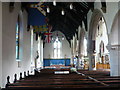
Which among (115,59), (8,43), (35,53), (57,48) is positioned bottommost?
(115,59)

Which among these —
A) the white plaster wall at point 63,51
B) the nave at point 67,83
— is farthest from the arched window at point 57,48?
the nave at point 67,83

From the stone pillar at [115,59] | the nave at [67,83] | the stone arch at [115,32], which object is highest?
the stone arch at [115,32]

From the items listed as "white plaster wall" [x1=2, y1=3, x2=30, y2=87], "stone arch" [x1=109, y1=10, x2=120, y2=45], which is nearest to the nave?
"white plaster wall" [x1=2, y1=3, x2=30, y2=87]

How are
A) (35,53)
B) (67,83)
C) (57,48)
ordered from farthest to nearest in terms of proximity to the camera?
(57,48)
(35,53)
(67,83)

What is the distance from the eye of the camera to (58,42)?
1247 inches

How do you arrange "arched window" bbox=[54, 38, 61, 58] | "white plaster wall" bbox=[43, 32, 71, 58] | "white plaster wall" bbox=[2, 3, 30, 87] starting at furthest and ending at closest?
"arched window" bbox=[54, 38, 61, 58] → "white plaster wall" bbox=[43, 32, 71, 58] → "white plaster wall" bbox=[2, 3, 30, 87]

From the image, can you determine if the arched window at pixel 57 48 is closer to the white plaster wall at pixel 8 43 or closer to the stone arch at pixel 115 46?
the white plaster wall at pixel 8 43

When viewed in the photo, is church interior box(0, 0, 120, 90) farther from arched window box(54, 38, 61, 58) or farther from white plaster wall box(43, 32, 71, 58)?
arched window box(54, 38, 61, 58)

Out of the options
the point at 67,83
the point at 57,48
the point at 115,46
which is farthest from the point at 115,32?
the point at 57,48

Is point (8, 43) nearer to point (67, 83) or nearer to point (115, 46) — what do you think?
point (67, 83)

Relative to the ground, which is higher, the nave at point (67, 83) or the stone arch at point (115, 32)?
the stone arch at point (115, 32)

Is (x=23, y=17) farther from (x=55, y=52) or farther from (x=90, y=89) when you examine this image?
(x=55, y=52)

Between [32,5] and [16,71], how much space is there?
3840 mm

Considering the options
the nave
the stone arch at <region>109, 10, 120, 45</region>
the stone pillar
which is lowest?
the nave
